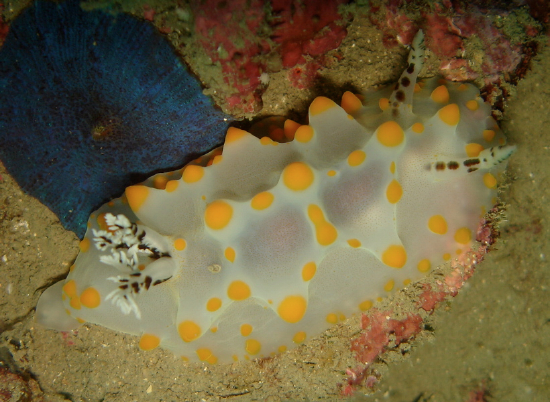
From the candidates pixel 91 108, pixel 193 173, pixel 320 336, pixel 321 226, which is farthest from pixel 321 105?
pixel 320 336

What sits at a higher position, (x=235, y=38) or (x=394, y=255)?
(x=235, y=38)

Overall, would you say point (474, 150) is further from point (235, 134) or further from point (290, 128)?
point (235, 134)

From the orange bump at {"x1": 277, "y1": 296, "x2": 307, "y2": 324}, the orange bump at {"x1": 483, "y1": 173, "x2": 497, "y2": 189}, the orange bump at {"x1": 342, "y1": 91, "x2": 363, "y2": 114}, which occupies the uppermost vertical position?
the orange bump at {"x1": 342, "y1": 91, "x2": 363, "y2": 114}

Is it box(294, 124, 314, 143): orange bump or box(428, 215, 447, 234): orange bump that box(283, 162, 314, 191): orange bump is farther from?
box(428, 215, 447, 234): orange bump

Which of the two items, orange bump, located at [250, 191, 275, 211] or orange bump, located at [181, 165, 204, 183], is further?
orange bump, located at [181, 165, 204, 183]

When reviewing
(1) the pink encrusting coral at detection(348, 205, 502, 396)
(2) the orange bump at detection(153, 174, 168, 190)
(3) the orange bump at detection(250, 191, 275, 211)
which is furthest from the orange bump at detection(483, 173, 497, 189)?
(2) the orange bump at detection(153, 174, 168, 190)

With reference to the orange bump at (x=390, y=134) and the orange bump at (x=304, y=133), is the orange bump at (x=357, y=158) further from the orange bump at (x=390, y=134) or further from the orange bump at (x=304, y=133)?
the orange bump at (x=304, y=133)

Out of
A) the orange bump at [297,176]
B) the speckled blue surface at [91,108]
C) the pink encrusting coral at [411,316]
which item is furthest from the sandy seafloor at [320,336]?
the orange bump at [297,176]

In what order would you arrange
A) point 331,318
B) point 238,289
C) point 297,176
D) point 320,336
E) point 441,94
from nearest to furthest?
1. point 297,176
2. point 238,289
3. point 441,94
4. point 331,318
5. point 320,336
